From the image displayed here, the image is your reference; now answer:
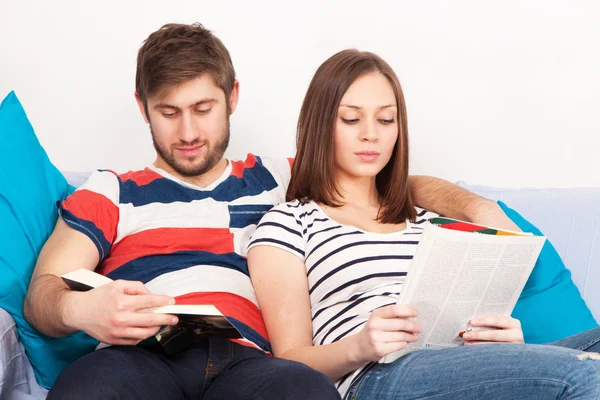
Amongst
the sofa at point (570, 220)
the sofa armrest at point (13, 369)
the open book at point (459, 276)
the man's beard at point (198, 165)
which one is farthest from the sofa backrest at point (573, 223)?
the sofa armrest at point (13, 369)

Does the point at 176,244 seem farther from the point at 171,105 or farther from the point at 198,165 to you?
the point at 171,105

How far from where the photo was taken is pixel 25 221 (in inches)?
71.2

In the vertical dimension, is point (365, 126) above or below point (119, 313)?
above

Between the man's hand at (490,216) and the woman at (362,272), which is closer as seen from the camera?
the woman at (362,272)

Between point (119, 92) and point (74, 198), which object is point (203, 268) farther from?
point (119, 92)

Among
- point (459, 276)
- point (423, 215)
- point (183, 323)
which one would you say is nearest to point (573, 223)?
point (423, 215)

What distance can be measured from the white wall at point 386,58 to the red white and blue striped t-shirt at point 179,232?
0.65 meters

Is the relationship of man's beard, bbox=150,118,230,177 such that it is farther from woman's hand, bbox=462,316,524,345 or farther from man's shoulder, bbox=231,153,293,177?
woman's hand, bbox=462,316,524,345

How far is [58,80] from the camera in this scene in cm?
252

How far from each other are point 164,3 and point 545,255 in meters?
1.44

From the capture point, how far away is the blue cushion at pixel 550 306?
1.96 metres

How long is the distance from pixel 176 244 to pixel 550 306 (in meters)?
0.97

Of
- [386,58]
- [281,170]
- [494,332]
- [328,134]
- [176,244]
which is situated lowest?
[494,332]

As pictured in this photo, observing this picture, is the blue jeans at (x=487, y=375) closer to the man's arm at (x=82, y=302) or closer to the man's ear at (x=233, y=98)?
the man's arm at (x=82, y=302)
